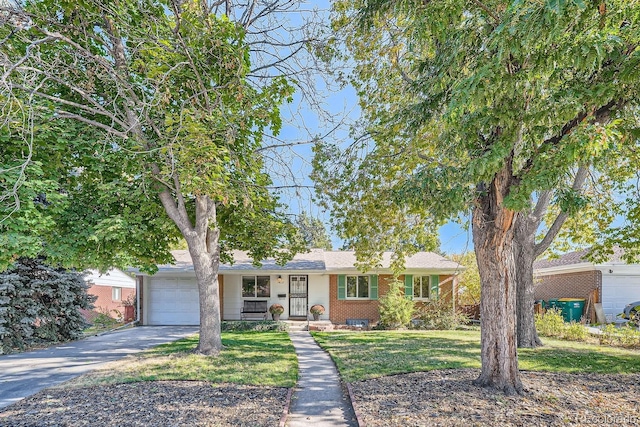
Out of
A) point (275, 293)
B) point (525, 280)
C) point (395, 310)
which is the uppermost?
point (525, 280)

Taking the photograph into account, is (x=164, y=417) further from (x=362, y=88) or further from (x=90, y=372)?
(x=362, y=88)

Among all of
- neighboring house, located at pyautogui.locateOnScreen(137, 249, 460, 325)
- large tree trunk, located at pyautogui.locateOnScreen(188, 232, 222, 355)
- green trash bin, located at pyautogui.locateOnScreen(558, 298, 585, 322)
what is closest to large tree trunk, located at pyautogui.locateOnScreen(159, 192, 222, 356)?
large tree trunk, located at pyautogui.locateOnScreen(188, 232, 222, 355)

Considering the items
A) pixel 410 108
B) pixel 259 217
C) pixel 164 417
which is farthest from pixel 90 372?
pixel 410 108

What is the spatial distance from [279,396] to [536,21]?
617 centimetres

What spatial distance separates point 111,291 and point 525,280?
22460 millimetres

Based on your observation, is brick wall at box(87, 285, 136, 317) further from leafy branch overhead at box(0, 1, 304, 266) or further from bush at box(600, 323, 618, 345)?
bush at box(600, 323, 618, 345)

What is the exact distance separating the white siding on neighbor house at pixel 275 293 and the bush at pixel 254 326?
1.85 meters

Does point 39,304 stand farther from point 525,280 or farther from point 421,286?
point 421,286

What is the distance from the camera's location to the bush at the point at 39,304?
12172mm

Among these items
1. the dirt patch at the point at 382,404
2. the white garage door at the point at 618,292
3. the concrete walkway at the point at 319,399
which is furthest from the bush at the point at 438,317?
the dirt patch at the point at 382,404

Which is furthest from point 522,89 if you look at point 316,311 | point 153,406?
point 316,311

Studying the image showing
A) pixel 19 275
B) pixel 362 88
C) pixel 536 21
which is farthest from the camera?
pixel 19 275

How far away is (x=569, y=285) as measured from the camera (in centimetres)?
2203

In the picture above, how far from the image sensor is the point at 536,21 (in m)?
4.01
